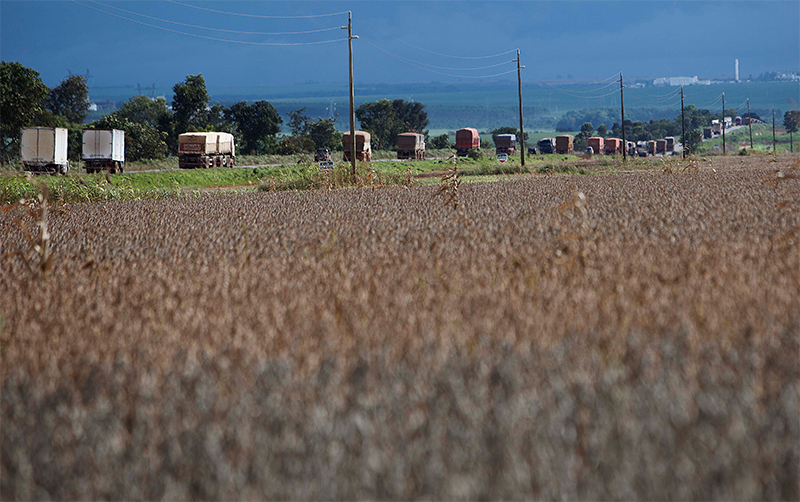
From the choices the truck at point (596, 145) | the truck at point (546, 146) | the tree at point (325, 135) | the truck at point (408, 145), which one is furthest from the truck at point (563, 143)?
the truck at point (408, 145)

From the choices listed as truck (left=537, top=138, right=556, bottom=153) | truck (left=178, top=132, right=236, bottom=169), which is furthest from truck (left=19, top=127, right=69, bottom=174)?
truck (left=537, top=138, right=556, bottom=153)

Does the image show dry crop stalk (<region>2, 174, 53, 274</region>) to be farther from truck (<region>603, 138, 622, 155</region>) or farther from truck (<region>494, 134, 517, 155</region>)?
truck (<region>603, 138, 622, 155</region>)

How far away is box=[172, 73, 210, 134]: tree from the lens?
69.2 meters

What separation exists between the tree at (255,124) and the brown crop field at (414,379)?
2837 inches

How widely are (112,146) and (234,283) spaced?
3983 cm

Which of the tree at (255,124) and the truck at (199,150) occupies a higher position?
the tree at (255,124)

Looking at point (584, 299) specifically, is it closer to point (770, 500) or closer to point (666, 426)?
point (666, 426)

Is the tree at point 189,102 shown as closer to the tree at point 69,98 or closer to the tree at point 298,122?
the tree at point 69,98

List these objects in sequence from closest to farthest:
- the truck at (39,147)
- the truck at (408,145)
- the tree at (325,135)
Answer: the truck at (39,147), the truck at (408,145), the tree at (325,135)

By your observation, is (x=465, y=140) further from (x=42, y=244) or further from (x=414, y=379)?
(x=414, y=379)

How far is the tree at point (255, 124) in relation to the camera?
7631 cm

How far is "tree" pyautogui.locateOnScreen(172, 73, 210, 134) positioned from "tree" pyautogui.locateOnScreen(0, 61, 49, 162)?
61.2 ft

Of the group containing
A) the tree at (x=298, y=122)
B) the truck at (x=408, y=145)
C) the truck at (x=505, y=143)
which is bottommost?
the truck at (x=408, y=145)

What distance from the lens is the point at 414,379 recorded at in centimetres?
310
